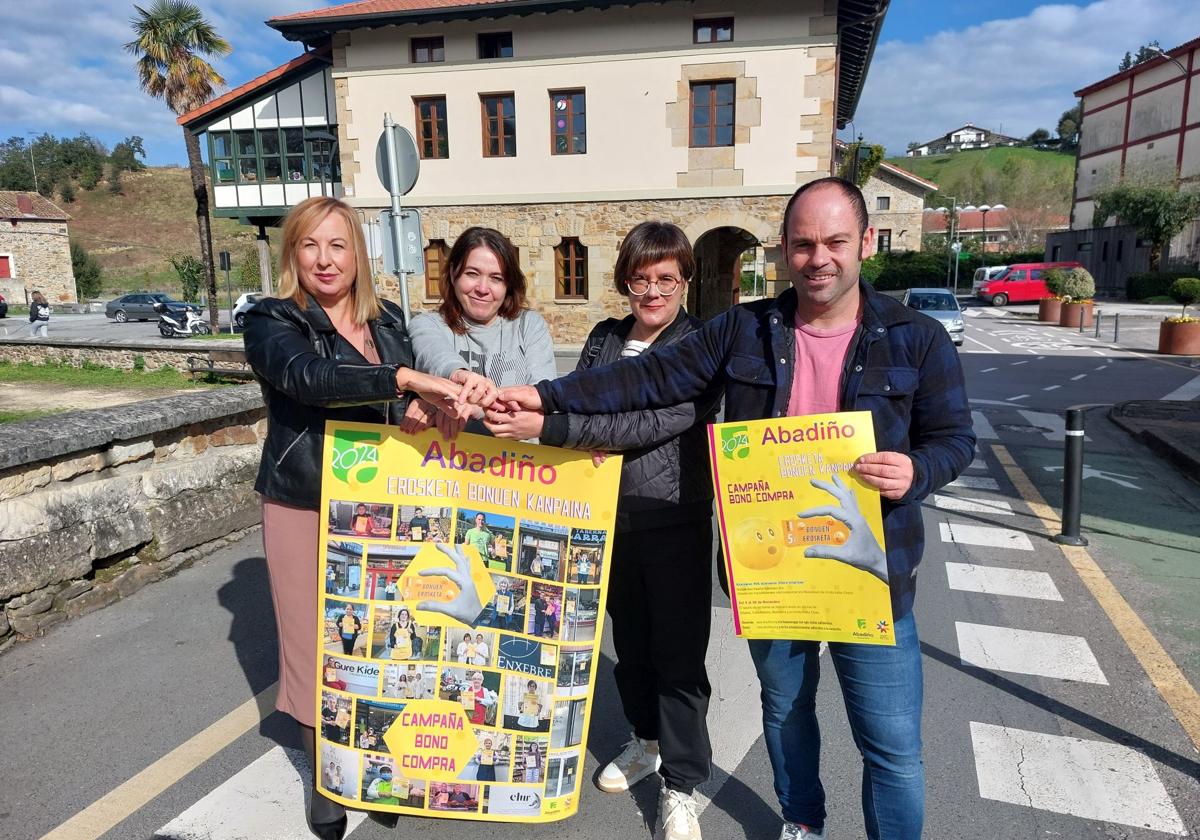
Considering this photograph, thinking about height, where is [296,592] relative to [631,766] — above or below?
above

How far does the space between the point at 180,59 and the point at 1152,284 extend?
43342 mm

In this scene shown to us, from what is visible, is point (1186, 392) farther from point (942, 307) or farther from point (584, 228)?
point (584, 228)

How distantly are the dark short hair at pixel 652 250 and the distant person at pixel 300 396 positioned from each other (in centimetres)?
78

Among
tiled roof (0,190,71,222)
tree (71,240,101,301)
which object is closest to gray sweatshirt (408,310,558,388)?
tiled roof (0,190,71,222)

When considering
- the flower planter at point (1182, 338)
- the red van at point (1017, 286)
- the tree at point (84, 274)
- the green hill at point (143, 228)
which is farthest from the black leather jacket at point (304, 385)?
the green hill at point (143, 228)

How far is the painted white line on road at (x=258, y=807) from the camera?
2533 millimetres

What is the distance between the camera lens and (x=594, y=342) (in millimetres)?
2721

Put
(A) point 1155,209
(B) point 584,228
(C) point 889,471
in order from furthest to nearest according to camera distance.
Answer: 1. (A) point 1155,209
2. (B) point 584,228
3. (C) point 889,471

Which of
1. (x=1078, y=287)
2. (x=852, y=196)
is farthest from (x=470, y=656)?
(x=1078, y=287)

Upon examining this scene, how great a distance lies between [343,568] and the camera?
2316 mm

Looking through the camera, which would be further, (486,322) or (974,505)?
(974,505)

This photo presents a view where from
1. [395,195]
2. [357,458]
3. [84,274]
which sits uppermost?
[84,274]

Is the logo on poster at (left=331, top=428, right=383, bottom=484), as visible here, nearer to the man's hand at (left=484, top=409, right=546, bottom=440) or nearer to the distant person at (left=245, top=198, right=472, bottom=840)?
the distant person at (left=245, top=198, right=472, bottom=840)

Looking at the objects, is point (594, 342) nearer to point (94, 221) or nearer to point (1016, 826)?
point (1016, 826)
